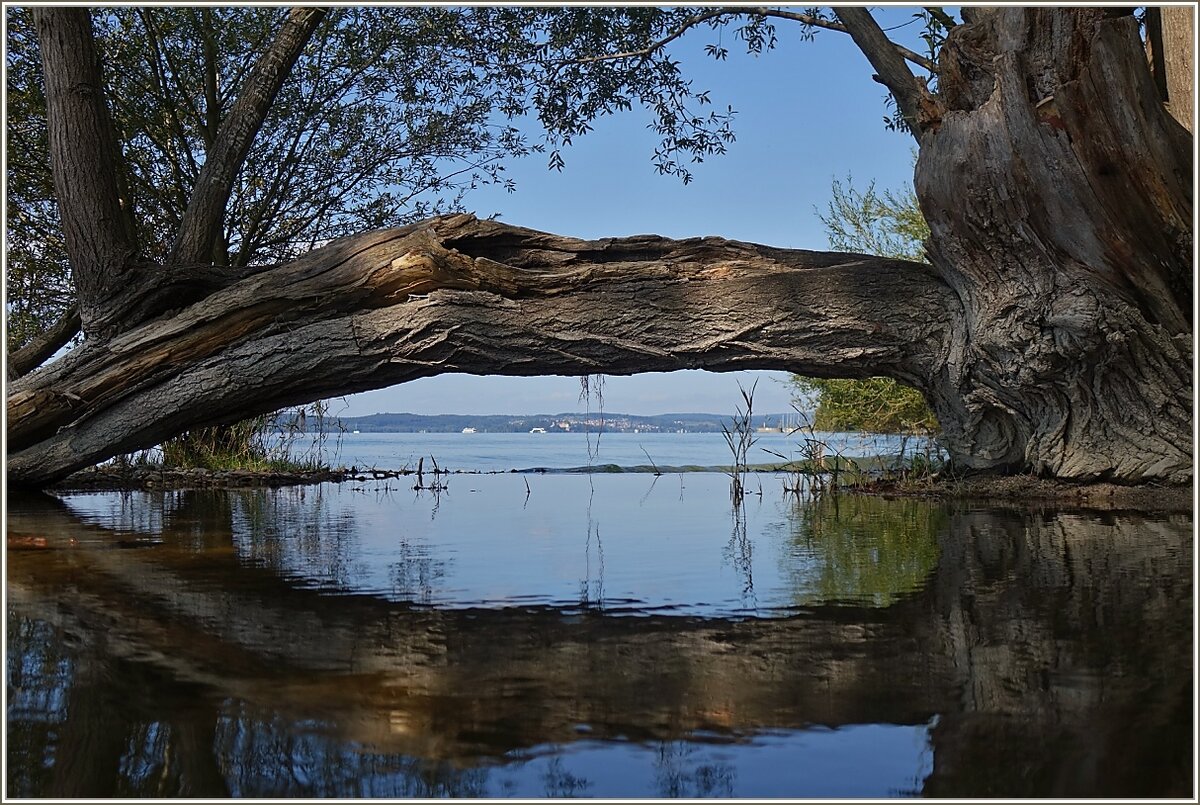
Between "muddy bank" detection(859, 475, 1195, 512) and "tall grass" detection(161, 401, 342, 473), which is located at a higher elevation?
"tall grass" detection(161, 401, 342, 473)

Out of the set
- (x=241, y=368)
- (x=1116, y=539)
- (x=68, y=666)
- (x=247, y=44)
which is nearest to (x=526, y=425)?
(x=247, y=44)

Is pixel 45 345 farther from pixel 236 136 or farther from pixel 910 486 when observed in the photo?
pixel 910 486

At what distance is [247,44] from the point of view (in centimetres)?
1046

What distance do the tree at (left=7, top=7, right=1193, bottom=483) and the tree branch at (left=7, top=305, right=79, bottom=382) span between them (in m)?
2.37

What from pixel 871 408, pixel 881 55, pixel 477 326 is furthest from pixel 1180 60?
pixel 871 408

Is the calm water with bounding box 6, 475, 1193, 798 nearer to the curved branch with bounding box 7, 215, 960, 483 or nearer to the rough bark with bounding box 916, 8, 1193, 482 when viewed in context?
the rough bark with bounding box 916, 8, 1193, 482

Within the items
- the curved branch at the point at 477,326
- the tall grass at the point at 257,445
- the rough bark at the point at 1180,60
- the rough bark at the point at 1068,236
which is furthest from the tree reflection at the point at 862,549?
the tall grass at the point at 257,445

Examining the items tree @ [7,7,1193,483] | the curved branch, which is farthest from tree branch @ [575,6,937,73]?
the curved branch

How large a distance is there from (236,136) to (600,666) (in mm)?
7273

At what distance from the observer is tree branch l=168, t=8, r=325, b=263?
27.1 ft

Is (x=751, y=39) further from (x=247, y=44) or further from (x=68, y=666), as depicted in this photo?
(x=68, y=666)

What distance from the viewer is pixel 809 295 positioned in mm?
6871

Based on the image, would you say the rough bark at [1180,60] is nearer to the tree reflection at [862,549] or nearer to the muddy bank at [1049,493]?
the muddy bank at [1049,493]

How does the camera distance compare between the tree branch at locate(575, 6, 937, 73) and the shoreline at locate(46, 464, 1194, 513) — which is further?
the tree branch at locate(575, 6, 937, 73)
